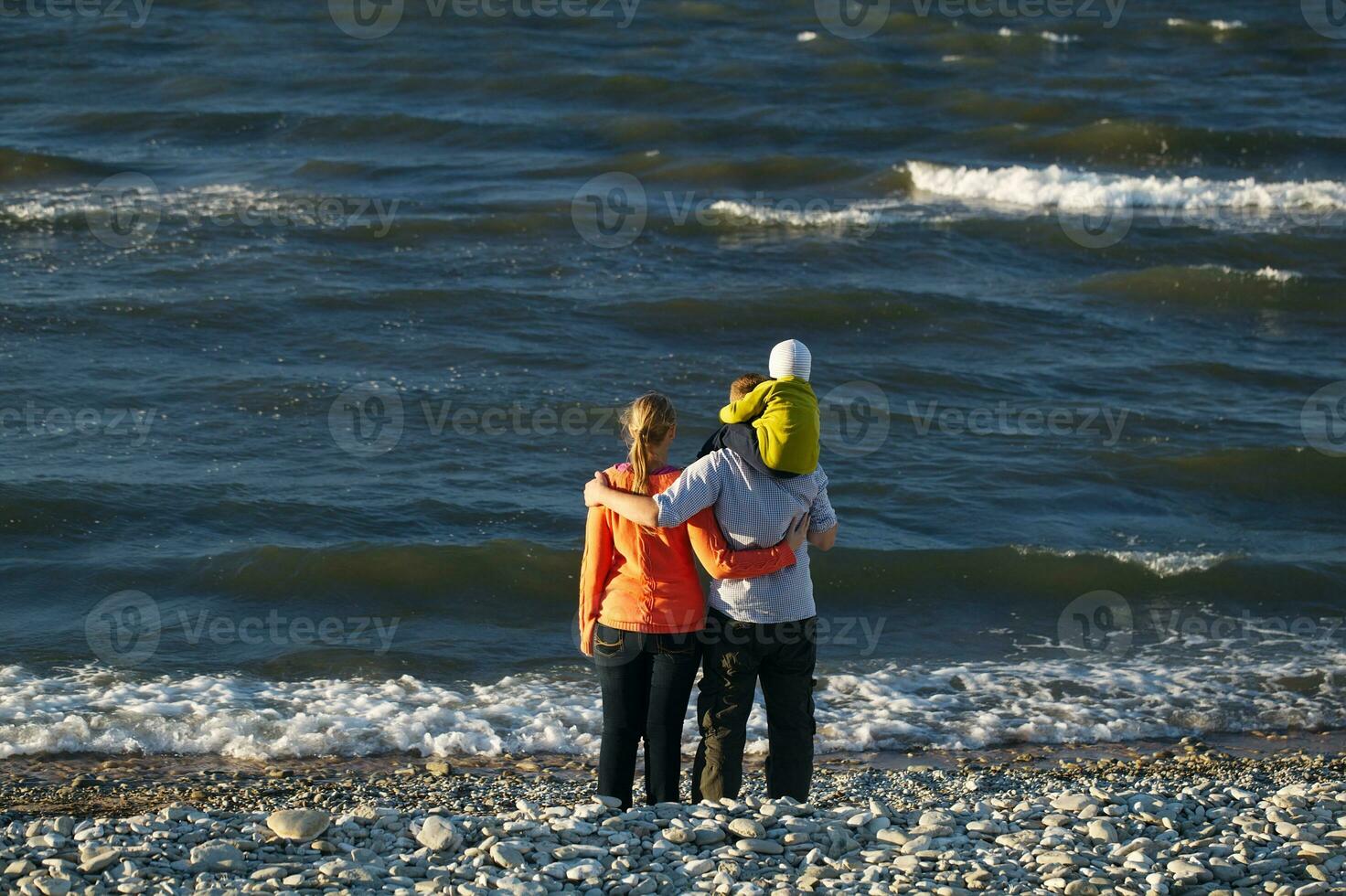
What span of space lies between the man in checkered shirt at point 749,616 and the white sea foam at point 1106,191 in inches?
625

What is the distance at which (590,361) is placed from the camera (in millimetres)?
14328

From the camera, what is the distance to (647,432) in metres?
5.46

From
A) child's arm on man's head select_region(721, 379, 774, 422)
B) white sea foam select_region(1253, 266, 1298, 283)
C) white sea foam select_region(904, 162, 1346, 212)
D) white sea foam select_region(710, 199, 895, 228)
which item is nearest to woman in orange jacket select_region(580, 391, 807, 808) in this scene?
child's arm on man's head select_region(721, 379, 774, 422)

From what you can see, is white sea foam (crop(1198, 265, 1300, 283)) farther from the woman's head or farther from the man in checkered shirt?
the woman's head

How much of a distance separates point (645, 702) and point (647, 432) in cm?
107

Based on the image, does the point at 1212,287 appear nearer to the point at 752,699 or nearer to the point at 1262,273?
the point at 1262,273

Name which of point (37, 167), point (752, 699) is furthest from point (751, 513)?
point (37, 167)

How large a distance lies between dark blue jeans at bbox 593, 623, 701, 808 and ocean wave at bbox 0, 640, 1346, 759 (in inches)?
76.0

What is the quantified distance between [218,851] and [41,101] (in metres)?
20.4

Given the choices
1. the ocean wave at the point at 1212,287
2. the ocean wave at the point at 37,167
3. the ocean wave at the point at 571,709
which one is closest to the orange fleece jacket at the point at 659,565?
the ocean wave at the point at 571,709

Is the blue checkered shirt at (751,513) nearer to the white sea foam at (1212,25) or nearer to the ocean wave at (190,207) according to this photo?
the ocean wave at (190,207)

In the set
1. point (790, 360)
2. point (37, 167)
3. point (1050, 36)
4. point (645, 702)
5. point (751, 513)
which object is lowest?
point (645, 702)

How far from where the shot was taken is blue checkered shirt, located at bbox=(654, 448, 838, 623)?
216 inches

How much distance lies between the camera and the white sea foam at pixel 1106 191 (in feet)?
68.7
